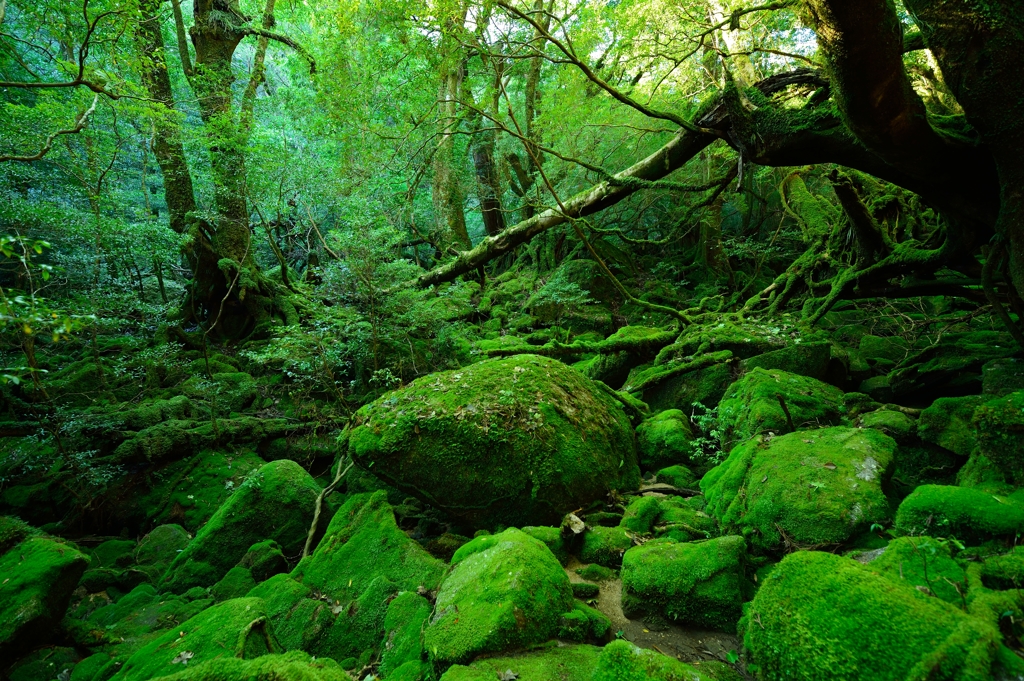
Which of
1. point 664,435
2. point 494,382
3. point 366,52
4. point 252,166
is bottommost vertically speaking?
point 664,435

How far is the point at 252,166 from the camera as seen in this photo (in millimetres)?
11156

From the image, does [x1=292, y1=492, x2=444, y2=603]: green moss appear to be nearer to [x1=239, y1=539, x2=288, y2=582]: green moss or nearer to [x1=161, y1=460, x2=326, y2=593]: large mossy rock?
[x1=239, y1=539, x2=288, y2=582]: green moss

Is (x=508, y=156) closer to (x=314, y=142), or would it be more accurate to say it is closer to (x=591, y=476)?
(x=314, y=142)

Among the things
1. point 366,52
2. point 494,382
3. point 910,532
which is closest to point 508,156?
point 366,52

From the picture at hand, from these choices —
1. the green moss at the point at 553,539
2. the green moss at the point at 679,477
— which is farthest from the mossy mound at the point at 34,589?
the green moss at the point at 679,477

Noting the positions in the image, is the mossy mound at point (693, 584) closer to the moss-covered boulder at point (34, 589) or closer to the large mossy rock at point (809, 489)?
the large mossy rock at point (809, 489)

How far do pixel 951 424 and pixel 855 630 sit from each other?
117 inches

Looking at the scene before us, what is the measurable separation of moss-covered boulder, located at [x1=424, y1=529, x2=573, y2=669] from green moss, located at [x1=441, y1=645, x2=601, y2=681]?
98mm

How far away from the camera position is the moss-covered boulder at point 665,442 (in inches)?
213

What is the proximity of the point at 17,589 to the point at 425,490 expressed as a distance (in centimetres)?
366

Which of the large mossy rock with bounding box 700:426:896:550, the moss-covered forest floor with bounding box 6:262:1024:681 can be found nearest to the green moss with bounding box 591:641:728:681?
the moss-covered forest floor with bounding box 6:262:1024:681

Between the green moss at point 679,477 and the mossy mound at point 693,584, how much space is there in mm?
1756

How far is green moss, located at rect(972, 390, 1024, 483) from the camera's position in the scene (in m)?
3.07

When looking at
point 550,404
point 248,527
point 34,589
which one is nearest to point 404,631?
point 550,404
